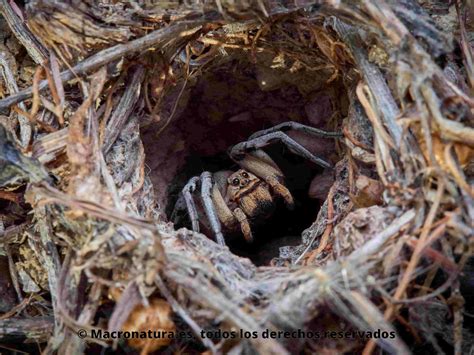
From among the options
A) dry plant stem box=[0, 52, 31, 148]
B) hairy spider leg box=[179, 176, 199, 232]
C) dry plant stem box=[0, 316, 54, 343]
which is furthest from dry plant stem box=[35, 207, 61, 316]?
hairy spider leg box=[179, 176, 199, 232]

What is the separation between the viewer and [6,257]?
1.94m

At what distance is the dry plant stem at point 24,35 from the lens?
1.91m

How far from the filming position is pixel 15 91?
6.43ft

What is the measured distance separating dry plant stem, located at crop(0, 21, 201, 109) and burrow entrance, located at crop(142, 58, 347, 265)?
2.59ft

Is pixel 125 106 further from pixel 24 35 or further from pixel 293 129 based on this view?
pixel 293 129

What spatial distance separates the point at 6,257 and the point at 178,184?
119cm

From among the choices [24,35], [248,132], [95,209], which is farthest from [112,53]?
[248,132]

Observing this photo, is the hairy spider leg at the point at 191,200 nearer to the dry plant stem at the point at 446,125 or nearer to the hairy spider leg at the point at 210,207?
the hairy spider leg at the point at 210,207

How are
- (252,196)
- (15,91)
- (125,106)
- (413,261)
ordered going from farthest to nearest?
(252,196), (15,91), (125,106), (413,261)

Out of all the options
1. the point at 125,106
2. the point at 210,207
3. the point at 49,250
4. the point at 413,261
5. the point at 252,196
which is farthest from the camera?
the point at 252,196

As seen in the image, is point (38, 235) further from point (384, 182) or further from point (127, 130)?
point (384, 182)

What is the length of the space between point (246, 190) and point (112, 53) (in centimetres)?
125

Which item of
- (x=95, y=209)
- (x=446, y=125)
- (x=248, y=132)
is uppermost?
(x=446, y=125)

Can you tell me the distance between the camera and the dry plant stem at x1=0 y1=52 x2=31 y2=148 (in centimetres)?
182
